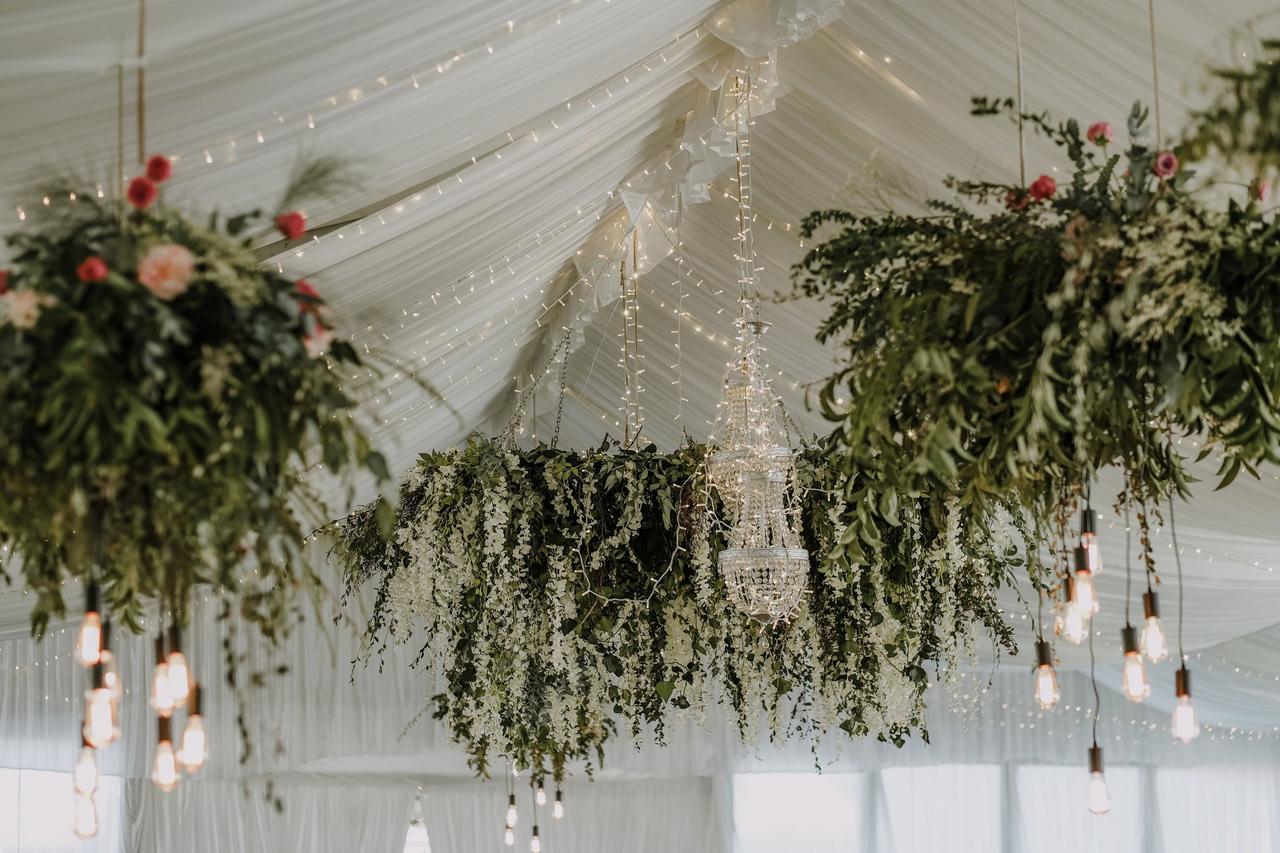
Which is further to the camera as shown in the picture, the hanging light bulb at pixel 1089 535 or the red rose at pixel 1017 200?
the hanging light bulb at pixel 1089 535

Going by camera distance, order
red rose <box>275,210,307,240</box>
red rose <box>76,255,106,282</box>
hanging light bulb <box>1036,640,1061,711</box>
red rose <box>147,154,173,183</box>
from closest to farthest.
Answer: red rose <box>76,255,106,282</box> → red rose <box>147,154,173,183</box> → red rose <box>275,210,307,240</box> → hanging light bulb <box>1036,640,1061,711</box>

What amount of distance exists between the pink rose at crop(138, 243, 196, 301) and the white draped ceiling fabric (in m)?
0.36

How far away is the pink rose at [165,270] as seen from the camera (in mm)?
2201

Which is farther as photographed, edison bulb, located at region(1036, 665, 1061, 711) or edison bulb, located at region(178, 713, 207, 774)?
edison bulb, located at region(1036, 665, 1061, 711)

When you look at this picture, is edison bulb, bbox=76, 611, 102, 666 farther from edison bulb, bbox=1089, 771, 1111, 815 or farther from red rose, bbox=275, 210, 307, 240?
edison bulb, bbox=1089, 771, 1111, 815

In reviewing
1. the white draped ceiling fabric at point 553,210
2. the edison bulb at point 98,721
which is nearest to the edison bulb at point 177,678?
the edison bulb at point 98,721

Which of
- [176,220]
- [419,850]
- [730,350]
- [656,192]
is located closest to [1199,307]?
[176,220]

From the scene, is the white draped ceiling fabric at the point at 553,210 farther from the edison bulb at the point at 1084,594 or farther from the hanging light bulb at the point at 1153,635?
the hanging light bulb at the point at 1153,635

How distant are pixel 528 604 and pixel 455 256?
149 centimetres

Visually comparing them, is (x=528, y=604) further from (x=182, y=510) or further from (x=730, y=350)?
(x=182, y=510)

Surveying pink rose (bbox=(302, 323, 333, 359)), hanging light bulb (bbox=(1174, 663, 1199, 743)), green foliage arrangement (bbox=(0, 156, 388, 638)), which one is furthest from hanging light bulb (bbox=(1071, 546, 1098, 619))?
pink rose (bbox=(302, 323, 333, 359))

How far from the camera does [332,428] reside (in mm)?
2457

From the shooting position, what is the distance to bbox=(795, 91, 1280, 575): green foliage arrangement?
2.65 meters

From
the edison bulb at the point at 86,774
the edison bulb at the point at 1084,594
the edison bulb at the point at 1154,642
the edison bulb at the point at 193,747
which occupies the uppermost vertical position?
the edison bulb at the point at 1084,594
